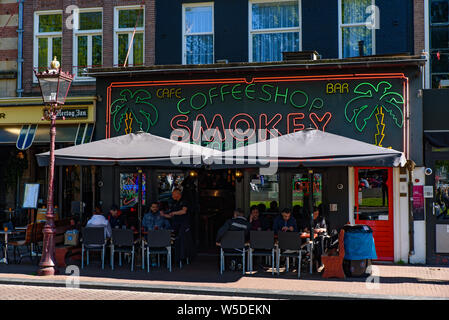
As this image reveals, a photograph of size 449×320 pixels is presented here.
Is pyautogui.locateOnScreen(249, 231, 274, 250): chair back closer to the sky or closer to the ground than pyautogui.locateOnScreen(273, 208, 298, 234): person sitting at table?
closer to the ground

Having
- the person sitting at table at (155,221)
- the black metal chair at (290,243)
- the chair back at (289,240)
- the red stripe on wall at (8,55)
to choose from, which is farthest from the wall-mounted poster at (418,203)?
the red stripe on wall at (8,55)

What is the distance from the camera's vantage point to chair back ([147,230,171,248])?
35.1 feet

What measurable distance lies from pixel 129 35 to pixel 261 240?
26.0ft

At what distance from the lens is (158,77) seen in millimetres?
13648

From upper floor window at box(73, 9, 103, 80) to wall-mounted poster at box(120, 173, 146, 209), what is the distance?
3.54 meters

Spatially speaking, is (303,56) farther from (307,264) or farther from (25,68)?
(25,68)

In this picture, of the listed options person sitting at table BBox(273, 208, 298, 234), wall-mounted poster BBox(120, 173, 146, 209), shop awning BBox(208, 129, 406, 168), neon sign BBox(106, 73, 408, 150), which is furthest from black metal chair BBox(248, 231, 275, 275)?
wall-mounted poster BBox(120, 173, 146, 209)

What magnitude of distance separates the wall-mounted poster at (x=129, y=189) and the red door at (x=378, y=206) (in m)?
5.86

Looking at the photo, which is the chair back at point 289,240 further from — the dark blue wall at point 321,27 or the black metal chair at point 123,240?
the dark blue wall at point 321,27

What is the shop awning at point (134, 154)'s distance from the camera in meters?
10.4

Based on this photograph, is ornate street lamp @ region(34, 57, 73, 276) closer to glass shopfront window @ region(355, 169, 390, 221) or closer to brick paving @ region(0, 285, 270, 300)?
brick paving @ region(0, 285, 270, 300)

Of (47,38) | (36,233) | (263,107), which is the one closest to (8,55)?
(47,38)

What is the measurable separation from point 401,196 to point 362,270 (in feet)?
9.56

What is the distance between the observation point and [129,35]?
49.3 feet
